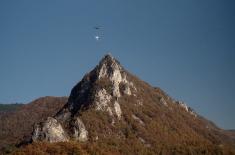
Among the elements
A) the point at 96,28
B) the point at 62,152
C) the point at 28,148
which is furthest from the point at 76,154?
the point at 96,28

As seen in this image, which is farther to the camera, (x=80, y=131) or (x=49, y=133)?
(x=80, y=131)

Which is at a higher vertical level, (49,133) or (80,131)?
(80,131)

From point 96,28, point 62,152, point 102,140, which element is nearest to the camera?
point 96,28

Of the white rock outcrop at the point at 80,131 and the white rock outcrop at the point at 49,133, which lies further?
the white rock outcrop at the point at 80,131

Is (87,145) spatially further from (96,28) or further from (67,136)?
(96,28)

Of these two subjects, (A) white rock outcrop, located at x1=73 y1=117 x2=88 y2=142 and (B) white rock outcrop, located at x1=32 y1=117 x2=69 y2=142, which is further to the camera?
(A) white rock outcrop, located at x1=73 y1=117 x2=88 y2=142

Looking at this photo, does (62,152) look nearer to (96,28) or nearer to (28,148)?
(28,148)

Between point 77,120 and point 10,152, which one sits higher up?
point 77,120

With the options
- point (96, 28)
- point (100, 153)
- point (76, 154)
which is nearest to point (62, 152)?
point (76, 154)

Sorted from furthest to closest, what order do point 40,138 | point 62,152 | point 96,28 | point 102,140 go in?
point 102,140 < point 40,138 < point 62,152 < point 96,28

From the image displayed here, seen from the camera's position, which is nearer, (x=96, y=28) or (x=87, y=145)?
(x=96, y=28)
